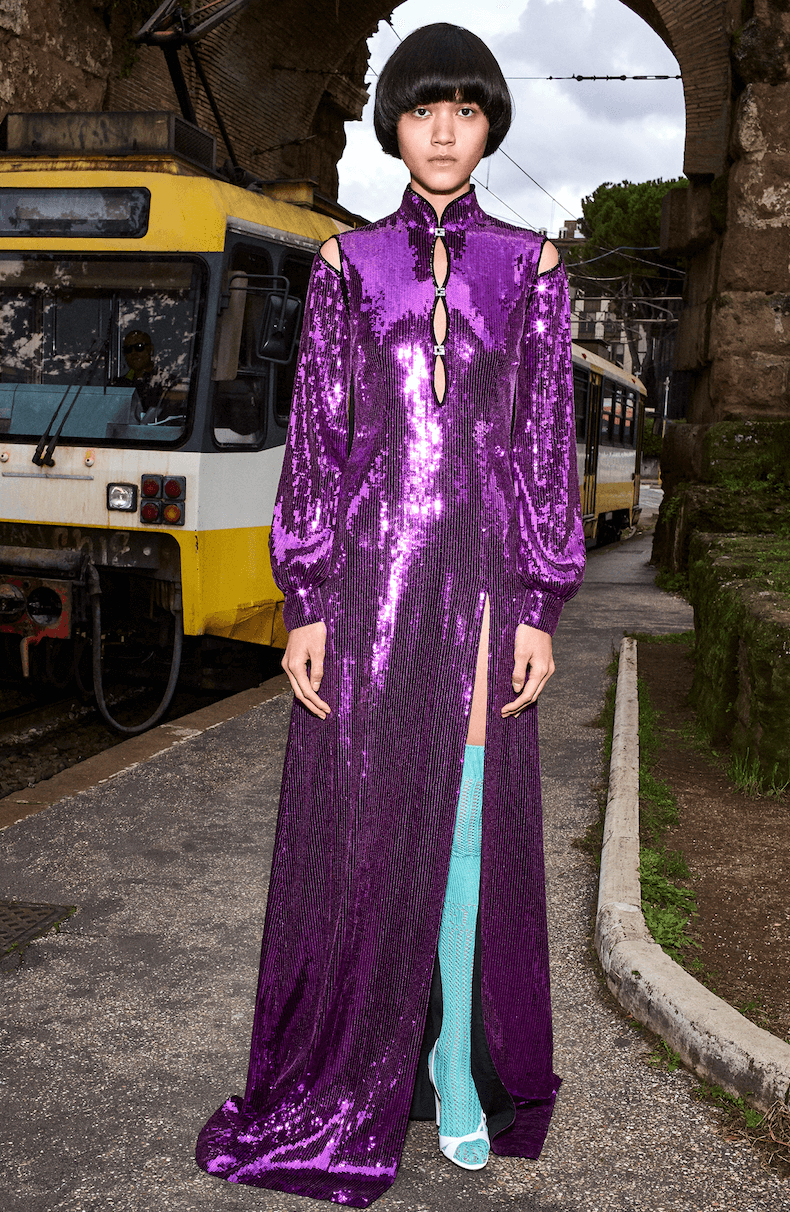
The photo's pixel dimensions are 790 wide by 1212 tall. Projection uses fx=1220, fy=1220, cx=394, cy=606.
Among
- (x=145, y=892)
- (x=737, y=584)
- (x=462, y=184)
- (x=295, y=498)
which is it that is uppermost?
(x=462, y=184)

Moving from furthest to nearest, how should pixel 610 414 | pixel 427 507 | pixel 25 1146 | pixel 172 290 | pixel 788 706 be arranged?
pixel 610 414, pixel 172 290, pixel 788 706, pixel 25 1146, pixel 427 507

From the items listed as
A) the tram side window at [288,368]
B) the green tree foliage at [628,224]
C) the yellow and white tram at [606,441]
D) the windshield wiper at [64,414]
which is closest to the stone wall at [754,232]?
the yellow and white tram at [606,441]

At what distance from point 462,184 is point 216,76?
1436 cm

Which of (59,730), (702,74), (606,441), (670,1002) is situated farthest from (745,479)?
(606,441)

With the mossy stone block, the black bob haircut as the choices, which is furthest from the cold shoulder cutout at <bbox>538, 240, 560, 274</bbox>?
the mossy stone block

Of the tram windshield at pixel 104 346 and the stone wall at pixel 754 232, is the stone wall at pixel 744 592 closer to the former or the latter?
the stone wall at pixel 754 232

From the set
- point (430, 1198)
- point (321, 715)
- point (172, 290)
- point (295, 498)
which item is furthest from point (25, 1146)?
point (172, 290)

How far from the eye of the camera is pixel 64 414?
695 cm

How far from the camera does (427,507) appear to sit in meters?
2.34

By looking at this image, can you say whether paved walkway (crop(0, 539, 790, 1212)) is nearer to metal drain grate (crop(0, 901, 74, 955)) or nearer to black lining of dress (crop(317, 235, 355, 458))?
metal drain grate (crop(0, 901, 74, 955))

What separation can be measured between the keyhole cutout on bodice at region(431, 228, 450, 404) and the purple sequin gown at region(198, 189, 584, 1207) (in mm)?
13

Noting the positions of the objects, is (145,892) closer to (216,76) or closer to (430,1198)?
(430,1198)

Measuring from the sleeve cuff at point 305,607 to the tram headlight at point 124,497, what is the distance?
4628 millimetres

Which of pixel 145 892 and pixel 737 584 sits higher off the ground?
pixel 737 584
